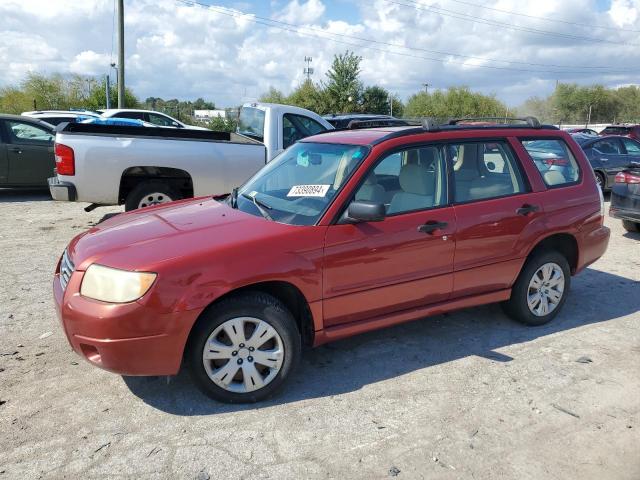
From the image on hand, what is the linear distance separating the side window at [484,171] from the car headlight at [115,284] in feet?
7.98

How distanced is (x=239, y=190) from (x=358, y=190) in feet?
4.01

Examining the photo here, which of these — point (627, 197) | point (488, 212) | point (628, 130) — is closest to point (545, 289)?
point (488, 212)

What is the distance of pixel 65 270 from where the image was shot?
3.71 m

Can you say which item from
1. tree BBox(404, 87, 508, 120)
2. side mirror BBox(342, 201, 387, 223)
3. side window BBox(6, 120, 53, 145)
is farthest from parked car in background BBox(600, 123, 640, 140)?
tree BBox(404, 87, 508, 120)

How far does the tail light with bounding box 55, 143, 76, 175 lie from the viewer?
7.36 metres

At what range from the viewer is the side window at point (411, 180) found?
4074mm

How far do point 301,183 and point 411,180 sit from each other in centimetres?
86

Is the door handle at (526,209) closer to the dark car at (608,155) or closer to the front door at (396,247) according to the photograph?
the front door at (396,247)

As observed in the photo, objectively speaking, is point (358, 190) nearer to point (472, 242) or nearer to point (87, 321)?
point (472, 242)

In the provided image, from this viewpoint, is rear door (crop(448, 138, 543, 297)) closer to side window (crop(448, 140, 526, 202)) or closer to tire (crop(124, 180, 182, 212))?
side window (crop(448, 140, 526, 202))

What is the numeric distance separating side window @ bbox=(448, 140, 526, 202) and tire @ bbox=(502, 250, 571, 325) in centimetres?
66

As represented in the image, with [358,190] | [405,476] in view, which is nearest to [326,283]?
[358,190]

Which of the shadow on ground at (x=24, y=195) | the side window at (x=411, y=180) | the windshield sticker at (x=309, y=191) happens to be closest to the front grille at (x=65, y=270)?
the windshield sticker at (x=309, y=191)

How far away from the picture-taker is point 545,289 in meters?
4.89
